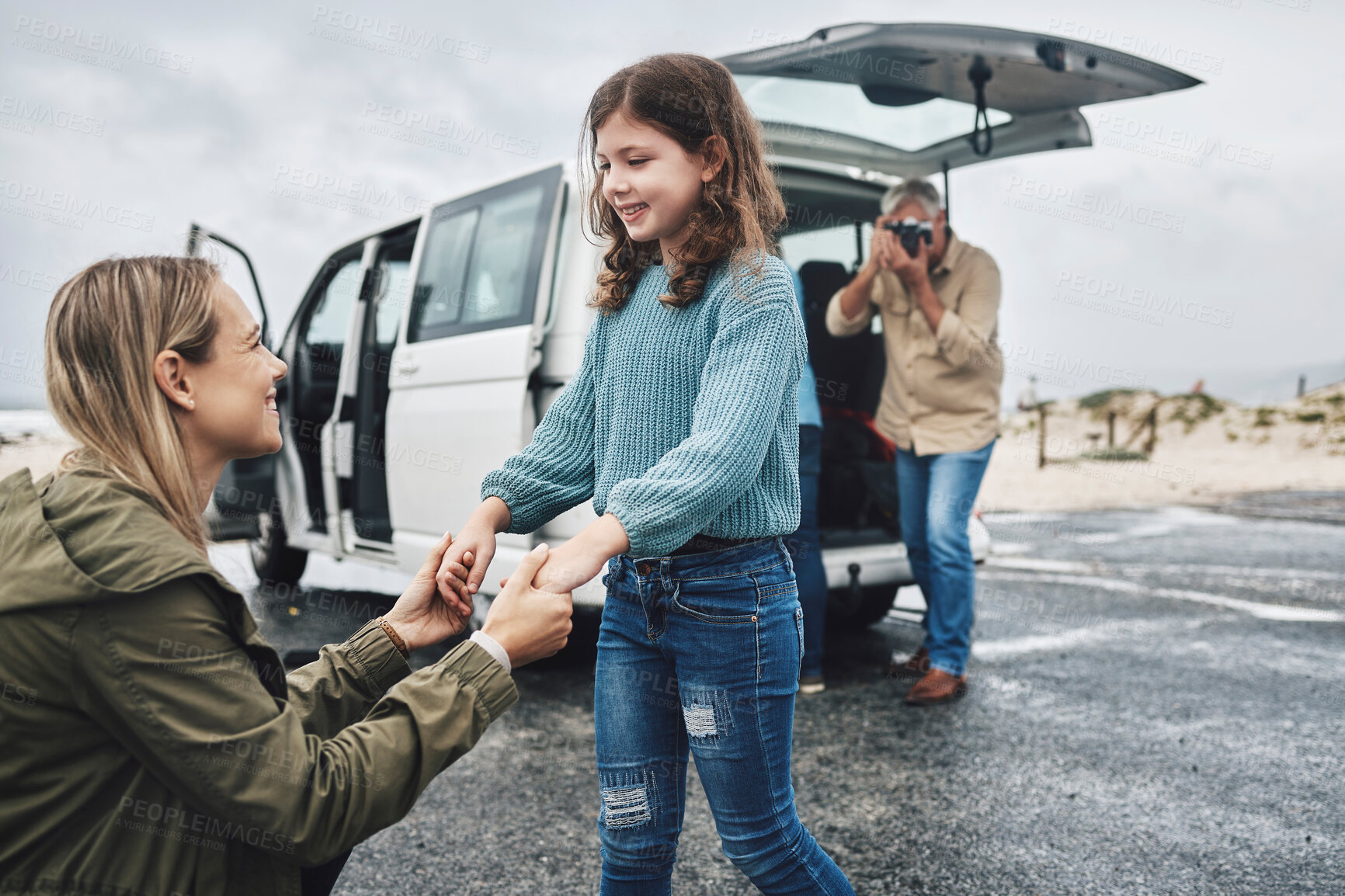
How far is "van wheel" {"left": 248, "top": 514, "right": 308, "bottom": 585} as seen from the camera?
618 cm

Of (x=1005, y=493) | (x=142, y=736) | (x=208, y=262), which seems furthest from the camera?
(x=1005, y=493)

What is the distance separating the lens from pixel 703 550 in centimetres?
151

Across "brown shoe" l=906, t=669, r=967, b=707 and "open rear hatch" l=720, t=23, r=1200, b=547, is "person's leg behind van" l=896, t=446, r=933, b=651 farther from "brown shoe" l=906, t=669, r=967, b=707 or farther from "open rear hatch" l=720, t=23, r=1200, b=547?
"open rear hatch" l=720, t=23, r=1200, b=547

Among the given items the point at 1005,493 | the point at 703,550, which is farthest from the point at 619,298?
the point at 1005,493

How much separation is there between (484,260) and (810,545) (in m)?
1.85

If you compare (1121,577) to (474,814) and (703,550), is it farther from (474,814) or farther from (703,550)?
(703,550)

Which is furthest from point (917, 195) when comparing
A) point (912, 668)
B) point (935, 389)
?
point (912, 668)

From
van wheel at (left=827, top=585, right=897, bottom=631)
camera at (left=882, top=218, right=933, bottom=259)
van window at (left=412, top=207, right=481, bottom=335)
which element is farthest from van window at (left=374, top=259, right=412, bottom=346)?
van wheel at (left=827, top=585, right=897, bottom=631)

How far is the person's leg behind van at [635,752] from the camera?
155 centimetres

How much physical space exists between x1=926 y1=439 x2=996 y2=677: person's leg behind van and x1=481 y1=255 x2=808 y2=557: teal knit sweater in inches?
99.1

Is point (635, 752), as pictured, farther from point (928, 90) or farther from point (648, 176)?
point (928, 90)

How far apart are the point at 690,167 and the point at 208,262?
2.37 ft

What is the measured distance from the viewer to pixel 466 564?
149 cm

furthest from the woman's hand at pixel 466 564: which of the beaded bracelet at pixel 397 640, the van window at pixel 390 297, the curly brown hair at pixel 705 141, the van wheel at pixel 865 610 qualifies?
the van window at pixel 390 297
